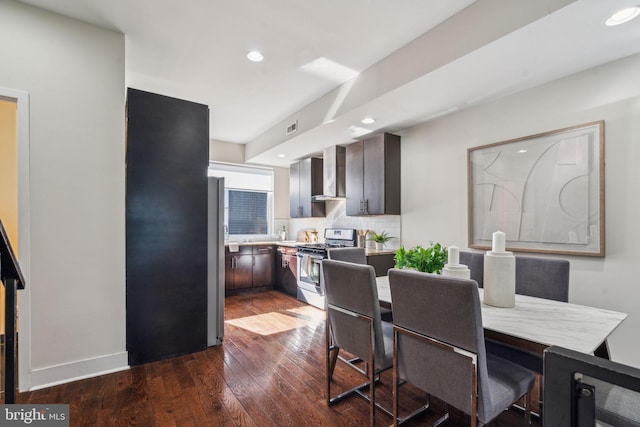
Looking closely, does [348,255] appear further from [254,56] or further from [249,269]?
[249,269]

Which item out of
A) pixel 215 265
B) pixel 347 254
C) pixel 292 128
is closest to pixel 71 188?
pixel 215 265

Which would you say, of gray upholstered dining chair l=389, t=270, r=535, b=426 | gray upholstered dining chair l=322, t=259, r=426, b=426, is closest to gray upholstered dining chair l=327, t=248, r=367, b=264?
gray upholstered dining chair l=322, t=259, r=426, b=426

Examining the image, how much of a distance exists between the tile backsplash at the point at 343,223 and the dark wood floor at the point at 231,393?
72.5 inches

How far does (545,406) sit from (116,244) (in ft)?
9.32

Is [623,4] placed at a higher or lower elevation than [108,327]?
higher

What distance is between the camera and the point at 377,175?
3.93 metres

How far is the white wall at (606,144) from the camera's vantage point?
7.20ft

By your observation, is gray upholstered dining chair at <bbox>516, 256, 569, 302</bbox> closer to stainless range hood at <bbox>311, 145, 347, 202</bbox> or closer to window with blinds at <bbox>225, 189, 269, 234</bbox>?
stainless range hood at <bbox>311, 145, 347, 202</bbox>

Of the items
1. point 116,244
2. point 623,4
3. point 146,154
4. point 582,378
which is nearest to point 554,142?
point 623,4

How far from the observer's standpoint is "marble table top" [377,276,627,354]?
4.00 ft

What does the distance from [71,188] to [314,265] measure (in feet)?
9.44

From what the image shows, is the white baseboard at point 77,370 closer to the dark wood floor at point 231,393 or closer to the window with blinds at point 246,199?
the dark wood floor at point 231,393

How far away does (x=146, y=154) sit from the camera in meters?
2.60

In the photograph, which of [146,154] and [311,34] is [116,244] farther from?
[311,34]
